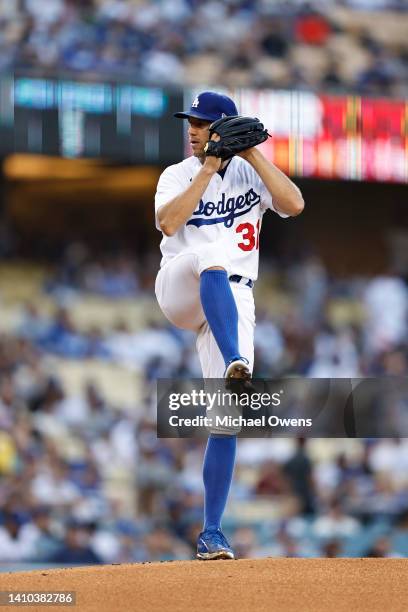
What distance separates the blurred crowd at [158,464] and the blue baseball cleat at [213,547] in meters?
4.27

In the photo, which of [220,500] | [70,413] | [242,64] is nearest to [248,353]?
[220,500]

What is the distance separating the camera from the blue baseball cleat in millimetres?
4793

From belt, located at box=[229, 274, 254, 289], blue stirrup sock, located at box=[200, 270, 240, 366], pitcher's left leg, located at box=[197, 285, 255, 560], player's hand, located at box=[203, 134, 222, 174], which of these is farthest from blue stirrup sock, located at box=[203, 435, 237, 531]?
player's hand, located at box=[203, 134, 222, 174]

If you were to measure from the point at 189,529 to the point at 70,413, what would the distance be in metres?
2.08

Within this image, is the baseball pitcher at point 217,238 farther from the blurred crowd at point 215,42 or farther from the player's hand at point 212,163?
the blurred crowd at point 215,42

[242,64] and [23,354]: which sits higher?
[242,64]

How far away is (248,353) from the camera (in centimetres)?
469

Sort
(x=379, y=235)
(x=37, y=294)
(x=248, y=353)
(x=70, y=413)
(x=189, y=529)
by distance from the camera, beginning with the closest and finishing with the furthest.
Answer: (x=248, y=353)
(x=189, y=529)
(x=70, y=413)
(x=37, y=294)
(x=379, y=235)

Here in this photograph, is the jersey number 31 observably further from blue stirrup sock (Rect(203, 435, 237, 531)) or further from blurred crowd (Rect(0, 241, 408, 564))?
blurred crowd (Rect(0, 241, 408, 564))

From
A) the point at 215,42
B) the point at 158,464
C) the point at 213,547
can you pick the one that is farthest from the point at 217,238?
the point at 215,42

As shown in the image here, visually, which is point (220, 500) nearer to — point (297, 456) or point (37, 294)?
point (297, 456)

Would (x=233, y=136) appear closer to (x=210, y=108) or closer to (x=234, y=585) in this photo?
(x=210, y=108)

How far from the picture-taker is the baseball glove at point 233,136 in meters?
4.57

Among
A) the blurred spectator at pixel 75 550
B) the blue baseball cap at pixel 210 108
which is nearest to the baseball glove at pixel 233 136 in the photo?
the blue baseball cap at pixel 210 108
